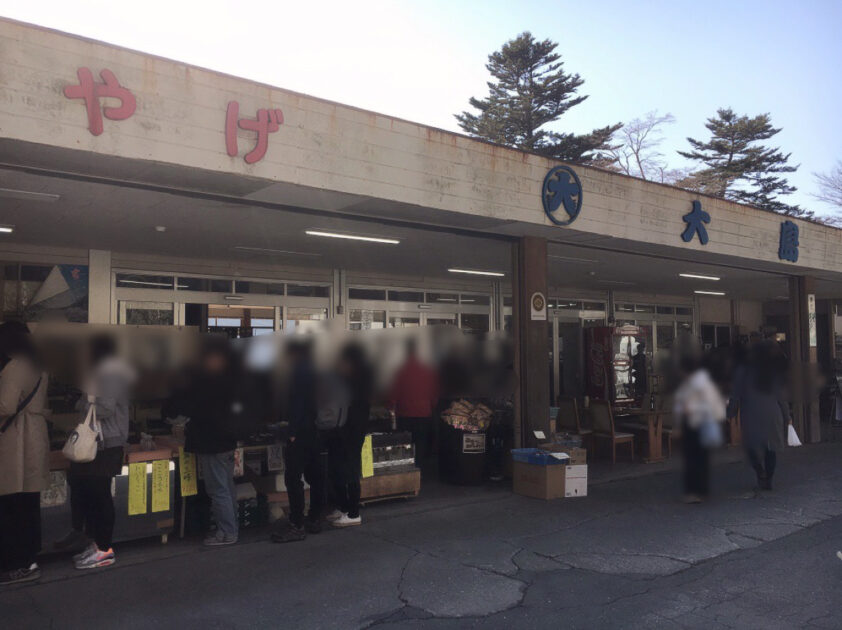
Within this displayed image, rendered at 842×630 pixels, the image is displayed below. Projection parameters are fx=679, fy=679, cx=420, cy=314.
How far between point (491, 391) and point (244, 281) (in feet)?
16.2

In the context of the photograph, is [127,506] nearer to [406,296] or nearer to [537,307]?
[537,307]

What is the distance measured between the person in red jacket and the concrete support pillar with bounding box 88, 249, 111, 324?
4455mm

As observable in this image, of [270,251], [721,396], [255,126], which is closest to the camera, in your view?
[721,396]

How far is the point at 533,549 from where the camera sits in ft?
19.0

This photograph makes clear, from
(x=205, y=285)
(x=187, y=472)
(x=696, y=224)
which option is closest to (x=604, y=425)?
(x=696, y=224)

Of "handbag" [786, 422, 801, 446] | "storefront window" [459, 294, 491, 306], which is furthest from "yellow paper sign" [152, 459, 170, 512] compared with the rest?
"storefront window" [459, 294, 491, 306]

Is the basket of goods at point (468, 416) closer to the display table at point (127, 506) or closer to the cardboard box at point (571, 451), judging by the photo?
the cardboard box at point (571, 451)

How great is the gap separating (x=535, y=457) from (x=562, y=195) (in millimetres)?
2987

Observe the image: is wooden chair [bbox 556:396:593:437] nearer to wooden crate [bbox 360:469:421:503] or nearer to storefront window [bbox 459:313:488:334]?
wooden crate [bbox 360:469:421:503]

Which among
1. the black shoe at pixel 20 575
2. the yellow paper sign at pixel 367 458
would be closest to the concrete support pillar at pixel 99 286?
the yellow paper sign at pixel 367 458

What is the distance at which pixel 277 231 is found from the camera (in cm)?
835

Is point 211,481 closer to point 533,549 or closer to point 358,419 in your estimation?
point 358,419

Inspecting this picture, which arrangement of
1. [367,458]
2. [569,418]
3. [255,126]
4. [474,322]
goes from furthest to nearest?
[474,322] → [569,418] → [367,458] → [255,126]

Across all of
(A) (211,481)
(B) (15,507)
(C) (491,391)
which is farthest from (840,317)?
(B) (15,507)
